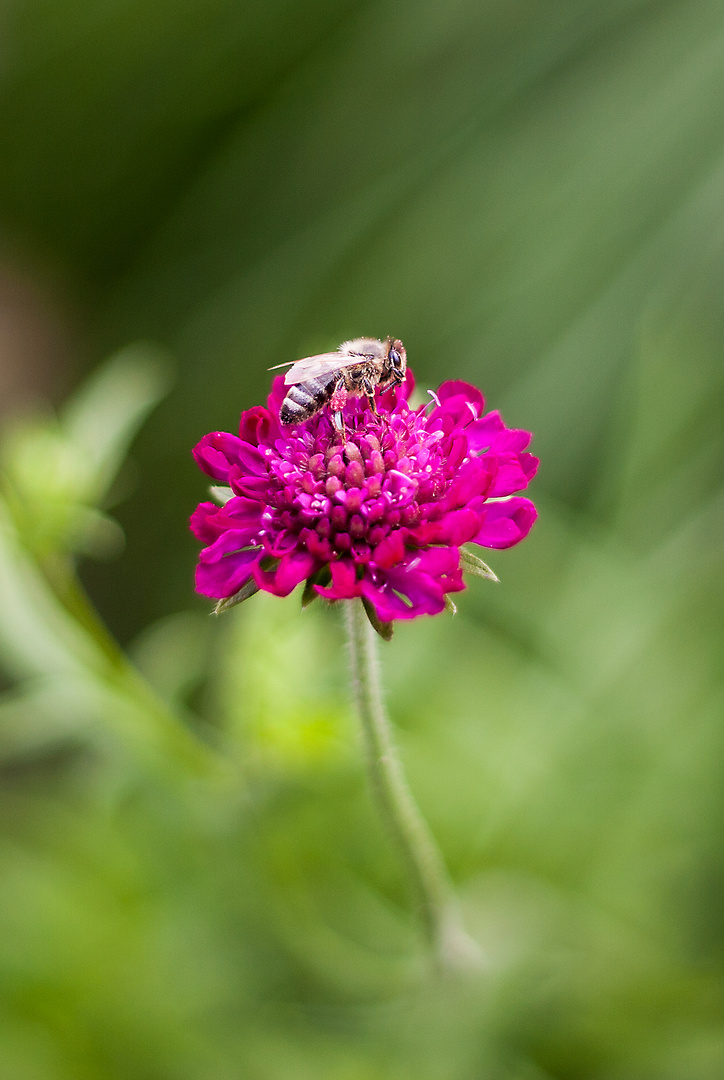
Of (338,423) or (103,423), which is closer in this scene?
(338,423)

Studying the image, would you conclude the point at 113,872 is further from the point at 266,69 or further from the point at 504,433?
the point at 266,69

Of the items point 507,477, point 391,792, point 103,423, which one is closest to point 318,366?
point 507,477

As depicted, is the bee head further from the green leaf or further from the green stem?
the green leaf

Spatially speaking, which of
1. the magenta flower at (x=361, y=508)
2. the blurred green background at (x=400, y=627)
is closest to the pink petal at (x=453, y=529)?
the magenta flower at (x=361, y=508)

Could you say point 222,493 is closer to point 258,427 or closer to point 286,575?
point 258,427

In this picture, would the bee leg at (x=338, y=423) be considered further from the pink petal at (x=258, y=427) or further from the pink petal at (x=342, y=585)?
the pink petal at (x=342, y=585)

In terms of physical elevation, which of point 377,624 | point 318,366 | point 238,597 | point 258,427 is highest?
point 318,366

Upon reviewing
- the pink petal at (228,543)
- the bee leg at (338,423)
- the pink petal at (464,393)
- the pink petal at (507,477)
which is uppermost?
the pink petal at (464,393)
